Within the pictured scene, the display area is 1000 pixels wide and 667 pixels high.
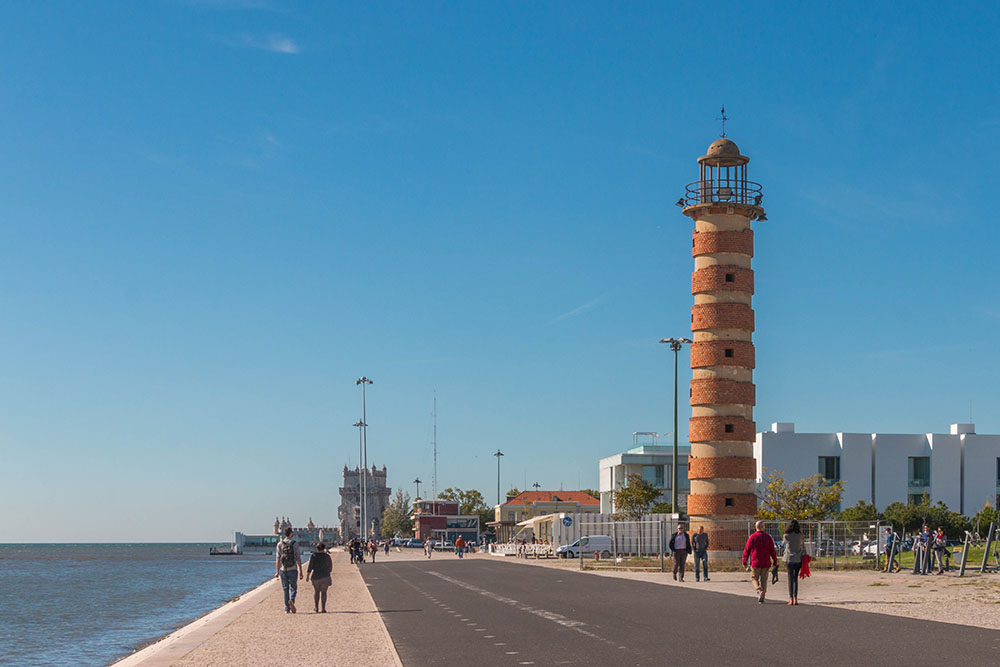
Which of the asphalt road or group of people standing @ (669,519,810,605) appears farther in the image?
group of people standing @ (669,519,810,605)

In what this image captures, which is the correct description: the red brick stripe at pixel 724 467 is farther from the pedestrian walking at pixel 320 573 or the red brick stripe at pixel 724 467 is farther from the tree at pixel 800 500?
the pedestrian walking at pixel 320 573

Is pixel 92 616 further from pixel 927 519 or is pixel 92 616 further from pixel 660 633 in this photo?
pixel 927 519

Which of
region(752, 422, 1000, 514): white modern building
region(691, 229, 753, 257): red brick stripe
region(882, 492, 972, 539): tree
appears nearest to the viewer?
region(691, 229, 753, 257): red brick stripe

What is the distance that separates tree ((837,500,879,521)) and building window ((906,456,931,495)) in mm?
9922

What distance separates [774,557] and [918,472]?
73715 millimetres

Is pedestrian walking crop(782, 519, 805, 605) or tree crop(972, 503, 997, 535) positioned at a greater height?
pedestrian walking crop(782, 519, 805, 605)

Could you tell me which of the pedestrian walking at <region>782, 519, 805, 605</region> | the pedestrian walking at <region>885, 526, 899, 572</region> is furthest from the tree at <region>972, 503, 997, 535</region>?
the pedestrian walking at <region>782, 519, 805, 605</region>

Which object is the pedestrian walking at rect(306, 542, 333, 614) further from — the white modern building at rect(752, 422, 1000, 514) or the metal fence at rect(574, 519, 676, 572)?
the white modern building at rect(752, 422, 1000, 514)

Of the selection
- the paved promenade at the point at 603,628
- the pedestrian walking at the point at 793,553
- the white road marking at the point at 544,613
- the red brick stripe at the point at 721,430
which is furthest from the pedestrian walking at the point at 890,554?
the pedestrian walking at the point at 793,553

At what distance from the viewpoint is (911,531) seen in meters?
79.6

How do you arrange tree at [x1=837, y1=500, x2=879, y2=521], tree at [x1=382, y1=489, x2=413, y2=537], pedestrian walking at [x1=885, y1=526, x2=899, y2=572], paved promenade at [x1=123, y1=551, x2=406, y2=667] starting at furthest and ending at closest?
tree at [x1=382, y1=489, x2=413, y2=537] < tree at [x1=837, y1=500, x2=879, y2=521] < pedestrian walking at [x1=885, y1=526, x2=899, y2=572] < paved promenade at [x1=123, y1=551, x2=406, y2=667]

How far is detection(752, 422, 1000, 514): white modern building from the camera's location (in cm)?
8969

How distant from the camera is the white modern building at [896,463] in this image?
294 feet

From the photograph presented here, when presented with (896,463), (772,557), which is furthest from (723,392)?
(896,463)
